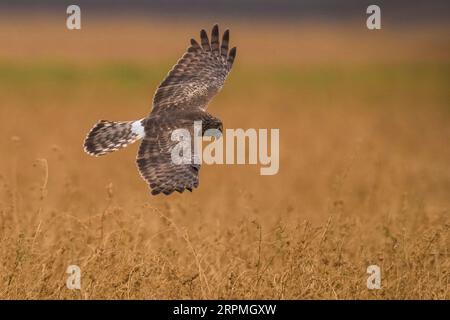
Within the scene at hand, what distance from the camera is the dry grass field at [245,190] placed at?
316 inches

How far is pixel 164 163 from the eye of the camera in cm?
906

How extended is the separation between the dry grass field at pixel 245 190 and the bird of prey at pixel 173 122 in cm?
39

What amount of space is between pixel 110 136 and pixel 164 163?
1.39 metres

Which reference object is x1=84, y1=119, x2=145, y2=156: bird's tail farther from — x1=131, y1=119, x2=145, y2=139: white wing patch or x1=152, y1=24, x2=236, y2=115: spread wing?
x1=152, y1=24, x2=236, y2=115: spread wing

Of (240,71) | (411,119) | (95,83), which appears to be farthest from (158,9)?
(411,119)

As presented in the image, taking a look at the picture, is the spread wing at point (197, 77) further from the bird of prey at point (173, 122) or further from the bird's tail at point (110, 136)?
the bird's tail at point (110, 136)

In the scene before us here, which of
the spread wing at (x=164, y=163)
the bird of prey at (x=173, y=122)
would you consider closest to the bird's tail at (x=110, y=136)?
the bird of prey at (x=173, y=122)

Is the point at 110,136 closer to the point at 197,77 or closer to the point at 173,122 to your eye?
the point at 173,122

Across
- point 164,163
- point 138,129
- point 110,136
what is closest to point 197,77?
point 110,136

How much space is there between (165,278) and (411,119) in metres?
18.5

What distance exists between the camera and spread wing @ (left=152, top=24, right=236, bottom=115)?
34.4 feet

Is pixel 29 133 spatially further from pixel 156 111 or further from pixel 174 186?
pixel 174 186

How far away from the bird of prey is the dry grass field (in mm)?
387

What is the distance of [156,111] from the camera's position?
33.9 feet
